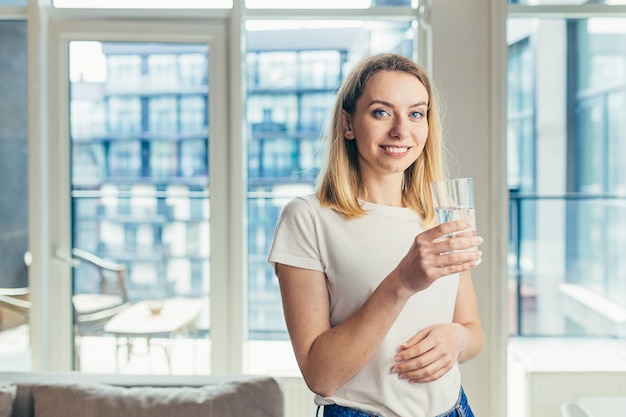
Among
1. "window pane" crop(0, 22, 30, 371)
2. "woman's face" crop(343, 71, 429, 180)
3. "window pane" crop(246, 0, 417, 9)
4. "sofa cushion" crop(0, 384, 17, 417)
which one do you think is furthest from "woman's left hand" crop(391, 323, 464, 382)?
"window pane" crop(0, 22, 30, 371)

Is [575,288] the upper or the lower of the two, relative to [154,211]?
lower

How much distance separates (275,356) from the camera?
3.09 meters

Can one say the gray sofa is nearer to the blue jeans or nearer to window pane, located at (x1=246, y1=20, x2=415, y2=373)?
the blue jeans

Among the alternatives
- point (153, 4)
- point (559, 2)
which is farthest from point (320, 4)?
point (559, 2)

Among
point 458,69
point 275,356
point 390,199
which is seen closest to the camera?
point 390,199

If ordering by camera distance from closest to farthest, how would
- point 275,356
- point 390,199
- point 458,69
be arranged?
point 390,199 < point 458,69 < point 275,356

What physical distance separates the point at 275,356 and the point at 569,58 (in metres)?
1.97

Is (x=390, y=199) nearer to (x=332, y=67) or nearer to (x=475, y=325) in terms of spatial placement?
(x=475, y=325)

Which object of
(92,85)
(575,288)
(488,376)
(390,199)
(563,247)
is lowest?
(488,376)

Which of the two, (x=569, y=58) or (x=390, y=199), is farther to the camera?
(x=569, y=58)

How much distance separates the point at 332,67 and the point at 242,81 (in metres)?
0.44

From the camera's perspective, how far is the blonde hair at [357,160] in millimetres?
1169

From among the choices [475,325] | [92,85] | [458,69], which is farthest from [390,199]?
[92,85]

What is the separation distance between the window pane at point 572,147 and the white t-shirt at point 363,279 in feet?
6.61
